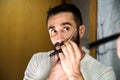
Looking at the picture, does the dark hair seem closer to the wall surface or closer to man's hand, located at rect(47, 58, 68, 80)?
the wall surface

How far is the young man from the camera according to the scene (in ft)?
2.94

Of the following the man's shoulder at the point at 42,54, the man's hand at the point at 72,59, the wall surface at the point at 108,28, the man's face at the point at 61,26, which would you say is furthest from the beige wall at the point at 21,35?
the man's hand at the point at 72,59

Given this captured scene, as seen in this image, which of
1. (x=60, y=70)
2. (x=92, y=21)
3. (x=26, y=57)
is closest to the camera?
(x=60, y=70)

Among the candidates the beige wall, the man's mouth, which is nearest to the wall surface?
the man's mouth

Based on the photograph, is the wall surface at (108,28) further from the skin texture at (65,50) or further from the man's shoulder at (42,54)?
the man's shoulder at (42,54)

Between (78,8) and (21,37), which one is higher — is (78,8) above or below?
above

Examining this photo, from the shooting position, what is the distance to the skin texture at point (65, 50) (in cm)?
74

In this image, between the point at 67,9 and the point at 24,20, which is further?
the point at 24,20

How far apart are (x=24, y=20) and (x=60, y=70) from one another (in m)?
0.37

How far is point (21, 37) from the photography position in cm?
116

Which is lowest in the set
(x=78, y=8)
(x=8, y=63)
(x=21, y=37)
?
(x=8, y=63)

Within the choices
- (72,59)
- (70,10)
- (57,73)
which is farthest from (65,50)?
(70,10)

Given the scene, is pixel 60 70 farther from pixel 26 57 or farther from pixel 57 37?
pixel 26 57

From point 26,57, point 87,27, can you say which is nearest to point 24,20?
point 26,57
